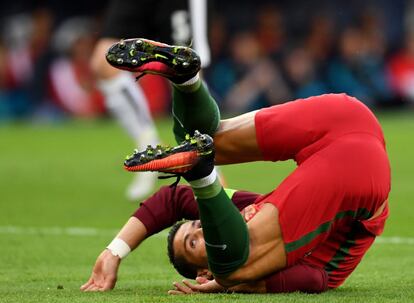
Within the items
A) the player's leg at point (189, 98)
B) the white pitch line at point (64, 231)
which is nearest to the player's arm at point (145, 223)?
the player's leg at point (189, 98)

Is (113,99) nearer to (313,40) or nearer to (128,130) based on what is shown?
(128,130)

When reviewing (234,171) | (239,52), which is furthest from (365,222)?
(239,52)

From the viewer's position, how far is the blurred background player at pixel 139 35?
9281 millimetres

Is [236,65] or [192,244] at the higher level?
[192,244]

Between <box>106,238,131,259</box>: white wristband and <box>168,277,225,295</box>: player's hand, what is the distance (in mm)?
287

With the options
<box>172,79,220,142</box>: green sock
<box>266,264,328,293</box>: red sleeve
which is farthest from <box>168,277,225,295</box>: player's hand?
<box>172,79,220,142</box>: green sock

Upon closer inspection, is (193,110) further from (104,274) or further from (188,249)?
(104,274)

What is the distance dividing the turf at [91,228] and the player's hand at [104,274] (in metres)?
0.07

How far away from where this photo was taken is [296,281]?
17.2 ft

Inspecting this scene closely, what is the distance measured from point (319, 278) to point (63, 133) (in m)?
12.7

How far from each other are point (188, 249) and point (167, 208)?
0.27 metres

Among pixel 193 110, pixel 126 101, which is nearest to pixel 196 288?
pixel 193 110

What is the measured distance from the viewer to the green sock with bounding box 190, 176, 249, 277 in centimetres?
511

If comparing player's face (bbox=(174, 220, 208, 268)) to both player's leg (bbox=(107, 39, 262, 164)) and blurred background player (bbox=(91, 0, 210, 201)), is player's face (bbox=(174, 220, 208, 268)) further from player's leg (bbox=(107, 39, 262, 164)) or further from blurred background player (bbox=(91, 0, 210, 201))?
blurred background player (bbox=(91, 0, 210, 201))
